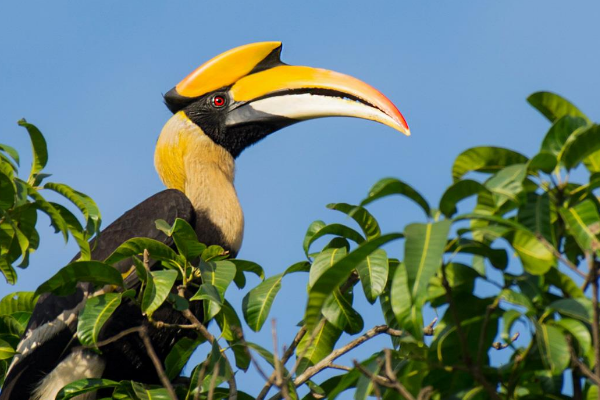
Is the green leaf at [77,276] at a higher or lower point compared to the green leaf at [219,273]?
higher

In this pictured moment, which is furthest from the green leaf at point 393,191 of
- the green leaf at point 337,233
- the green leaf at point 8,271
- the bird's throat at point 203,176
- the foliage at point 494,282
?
the bird's throat at point 203,176

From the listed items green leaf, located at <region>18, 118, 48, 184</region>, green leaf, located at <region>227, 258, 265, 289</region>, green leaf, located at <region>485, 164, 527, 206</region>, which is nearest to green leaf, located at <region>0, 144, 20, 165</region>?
green leaf, located at <region>18, 118, 48, 184</region>

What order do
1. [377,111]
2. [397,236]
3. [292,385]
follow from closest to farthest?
[397,236] → [292,385] → [377,111]

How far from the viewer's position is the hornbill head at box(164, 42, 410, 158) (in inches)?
251

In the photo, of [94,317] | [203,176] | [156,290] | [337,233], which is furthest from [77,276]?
[203,176]

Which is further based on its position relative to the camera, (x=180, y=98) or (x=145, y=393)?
(x=180, y=98)

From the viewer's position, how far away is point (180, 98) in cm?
700

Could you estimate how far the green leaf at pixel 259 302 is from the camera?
3.84 m

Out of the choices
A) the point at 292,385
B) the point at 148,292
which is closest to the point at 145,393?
the point at 148,292

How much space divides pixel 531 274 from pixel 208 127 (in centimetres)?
436

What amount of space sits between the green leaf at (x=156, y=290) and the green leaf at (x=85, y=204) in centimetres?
31

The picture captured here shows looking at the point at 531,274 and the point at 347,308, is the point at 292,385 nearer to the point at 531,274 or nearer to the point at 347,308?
the point at 347,308

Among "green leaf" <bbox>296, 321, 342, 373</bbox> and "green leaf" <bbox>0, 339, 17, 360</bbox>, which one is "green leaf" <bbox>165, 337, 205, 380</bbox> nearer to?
"green leaf" <bbox>296, 321, 342, 373</bbox>

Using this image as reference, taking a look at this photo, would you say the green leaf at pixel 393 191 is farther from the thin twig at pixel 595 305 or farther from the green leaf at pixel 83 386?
the green leaf at pixel 83 386
